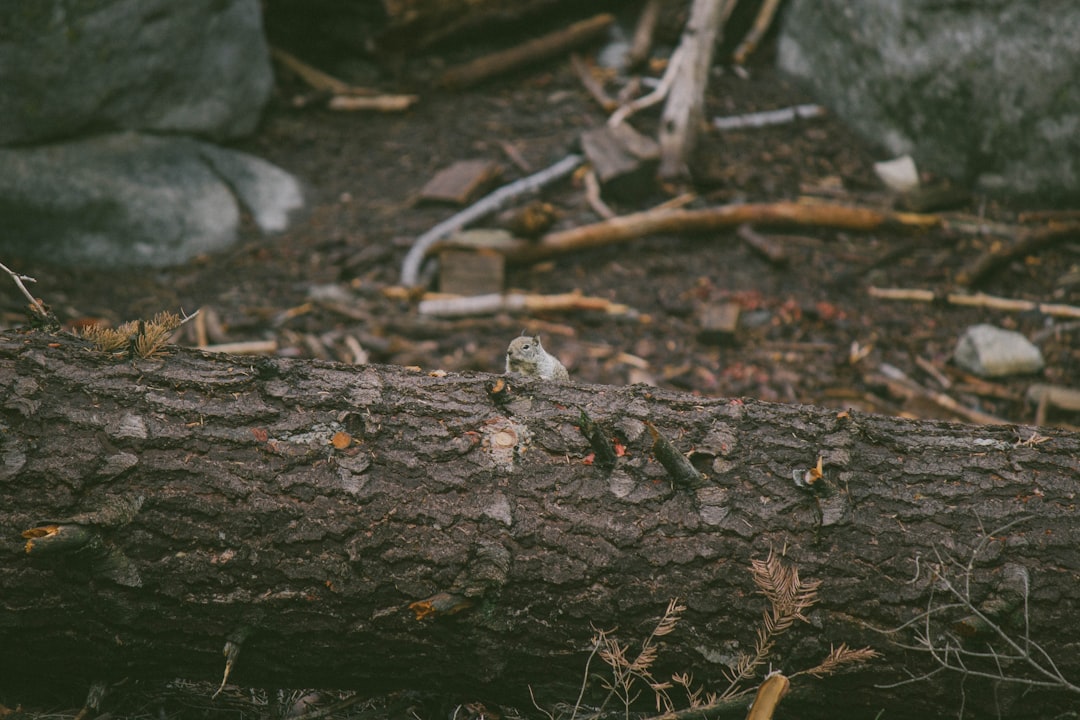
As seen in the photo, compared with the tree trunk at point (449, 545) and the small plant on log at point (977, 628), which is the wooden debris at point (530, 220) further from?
the small plant on log at point (977, 628)

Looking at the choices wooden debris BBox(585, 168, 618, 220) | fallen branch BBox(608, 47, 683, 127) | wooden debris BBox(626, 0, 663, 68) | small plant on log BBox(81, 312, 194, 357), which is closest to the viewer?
small plant on log BBox(81, 312, 194, 357)

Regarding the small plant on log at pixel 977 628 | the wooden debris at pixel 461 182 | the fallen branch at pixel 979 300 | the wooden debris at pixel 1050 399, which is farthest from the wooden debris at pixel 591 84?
the small plant on log at pixel 977 628

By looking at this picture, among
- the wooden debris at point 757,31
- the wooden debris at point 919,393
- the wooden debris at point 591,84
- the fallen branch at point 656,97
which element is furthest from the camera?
the wooden debris at point 757,31

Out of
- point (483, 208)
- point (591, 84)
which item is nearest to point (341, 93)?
point (591, 84)

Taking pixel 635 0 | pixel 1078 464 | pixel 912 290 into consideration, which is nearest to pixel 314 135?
pixel 635 0

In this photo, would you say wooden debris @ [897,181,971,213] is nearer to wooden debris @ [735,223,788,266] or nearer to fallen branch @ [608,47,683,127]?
wooden debris @ [735,223,788,266]

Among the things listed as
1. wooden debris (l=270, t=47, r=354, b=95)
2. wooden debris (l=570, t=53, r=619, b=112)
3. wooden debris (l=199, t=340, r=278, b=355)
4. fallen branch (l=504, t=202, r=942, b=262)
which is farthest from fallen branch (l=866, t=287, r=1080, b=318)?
wooden debris (l=270, t=47, r=354, b=95)
